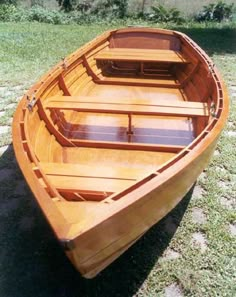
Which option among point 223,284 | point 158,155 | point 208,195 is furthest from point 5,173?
point 223,284

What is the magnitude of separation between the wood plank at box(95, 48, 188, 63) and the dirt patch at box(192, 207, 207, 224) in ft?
7.69

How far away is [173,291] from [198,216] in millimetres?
845

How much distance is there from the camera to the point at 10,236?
2.97m

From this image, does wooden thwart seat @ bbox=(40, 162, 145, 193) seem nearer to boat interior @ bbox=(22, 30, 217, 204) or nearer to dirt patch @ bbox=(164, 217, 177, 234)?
boat interior @ bbox=(22, 30, 217, 204)

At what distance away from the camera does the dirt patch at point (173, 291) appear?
249cm

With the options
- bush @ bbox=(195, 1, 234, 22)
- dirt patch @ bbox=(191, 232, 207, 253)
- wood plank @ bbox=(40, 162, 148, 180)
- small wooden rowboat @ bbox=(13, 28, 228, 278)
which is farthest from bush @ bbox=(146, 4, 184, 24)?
wood plank @ bbox=(40, 162, 148, 180)

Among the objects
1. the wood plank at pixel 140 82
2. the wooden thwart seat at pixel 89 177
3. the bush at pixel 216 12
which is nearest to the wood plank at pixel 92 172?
the wooden thwart seat at pixel 89 177

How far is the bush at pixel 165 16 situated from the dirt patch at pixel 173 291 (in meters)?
9.41

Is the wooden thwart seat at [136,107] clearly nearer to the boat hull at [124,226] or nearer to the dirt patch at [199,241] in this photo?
the boat hull at [124,226]

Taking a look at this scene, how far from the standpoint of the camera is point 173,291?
251 cm

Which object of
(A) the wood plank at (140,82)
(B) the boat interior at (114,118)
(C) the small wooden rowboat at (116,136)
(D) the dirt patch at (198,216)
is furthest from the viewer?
(A) the wood plank at (140,82)

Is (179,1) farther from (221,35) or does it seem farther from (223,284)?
(223,284)

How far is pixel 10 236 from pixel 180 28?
8.47m

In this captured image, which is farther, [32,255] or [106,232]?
[32,255]
